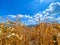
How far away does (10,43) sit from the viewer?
3.39 metres

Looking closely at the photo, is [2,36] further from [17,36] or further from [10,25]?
[10,25]

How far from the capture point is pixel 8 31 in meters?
3.99

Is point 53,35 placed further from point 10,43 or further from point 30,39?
point 10,43

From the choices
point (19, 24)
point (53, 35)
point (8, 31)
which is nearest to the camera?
point (53, 35)

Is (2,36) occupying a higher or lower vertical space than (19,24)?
lower

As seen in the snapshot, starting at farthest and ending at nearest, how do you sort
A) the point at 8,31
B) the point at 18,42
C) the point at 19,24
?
the point at 19,24, the point at 8,31, the point at 18,42

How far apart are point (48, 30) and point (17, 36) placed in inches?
34.5

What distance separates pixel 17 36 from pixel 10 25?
3.87ft

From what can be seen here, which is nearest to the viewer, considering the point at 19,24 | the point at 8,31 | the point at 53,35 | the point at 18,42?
the point at 18,42

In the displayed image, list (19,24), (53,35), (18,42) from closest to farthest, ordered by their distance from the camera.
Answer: (18,42)
(53,35)
(19,24)

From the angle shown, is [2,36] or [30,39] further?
[30,39]

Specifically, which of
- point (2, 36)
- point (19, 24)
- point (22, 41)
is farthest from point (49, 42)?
point (19, 24)

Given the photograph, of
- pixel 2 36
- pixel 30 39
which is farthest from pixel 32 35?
pixel 2 36

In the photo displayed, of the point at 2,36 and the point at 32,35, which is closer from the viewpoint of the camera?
the point at 2,36
